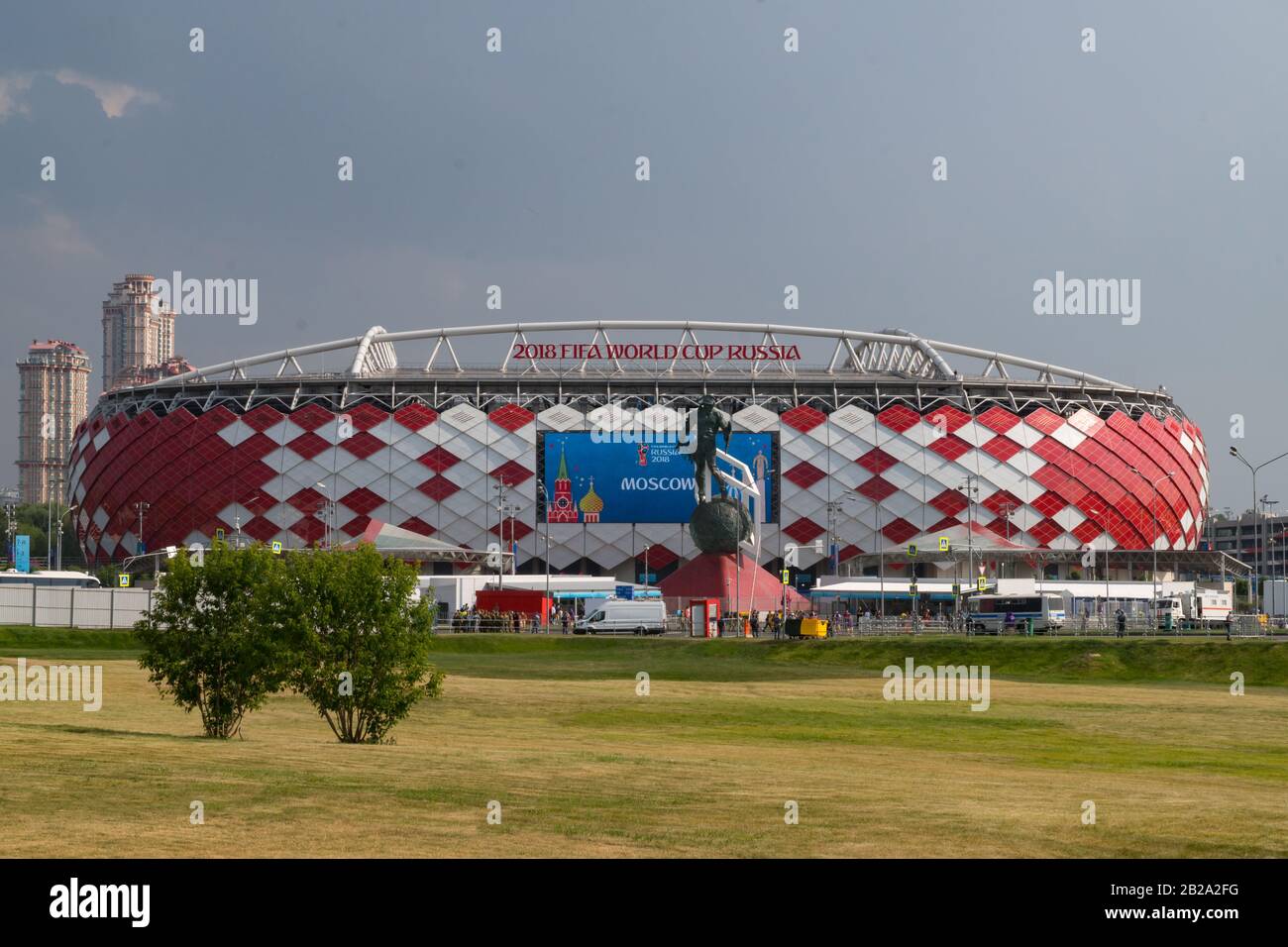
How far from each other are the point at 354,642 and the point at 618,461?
313 feet

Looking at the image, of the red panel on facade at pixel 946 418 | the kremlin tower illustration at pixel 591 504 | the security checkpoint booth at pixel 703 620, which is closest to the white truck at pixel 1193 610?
the security checkpoint booth at pixel 703 620

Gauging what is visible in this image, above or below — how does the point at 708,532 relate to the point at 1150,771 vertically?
above

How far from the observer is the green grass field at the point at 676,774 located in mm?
15453

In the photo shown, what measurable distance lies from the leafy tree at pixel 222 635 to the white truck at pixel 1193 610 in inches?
1785

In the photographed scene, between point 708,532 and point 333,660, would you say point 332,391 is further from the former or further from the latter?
point 333,660

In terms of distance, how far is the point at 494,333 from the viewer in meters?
132

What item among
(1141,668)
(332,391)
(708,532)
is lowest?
(1141,668)

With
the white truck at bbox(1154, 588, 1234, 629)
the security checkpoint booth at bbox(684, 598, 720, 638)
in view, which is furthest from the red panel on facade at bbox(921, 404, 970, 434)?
the security checkpoint booth at bbox(684, 598, 720, 638)

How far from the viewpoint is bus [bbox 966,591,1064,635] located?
6744cm

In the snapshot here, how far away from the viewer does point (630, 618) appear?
71.4m

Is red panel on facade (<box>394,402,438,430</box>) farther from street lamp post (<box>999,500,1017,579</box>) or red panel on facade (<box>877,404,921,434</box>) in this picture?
street lamp post (<box>999,500,1017,579</box>)
